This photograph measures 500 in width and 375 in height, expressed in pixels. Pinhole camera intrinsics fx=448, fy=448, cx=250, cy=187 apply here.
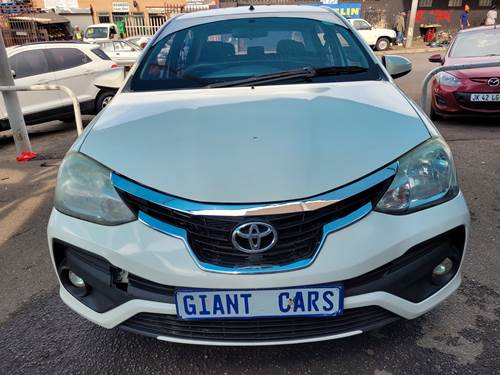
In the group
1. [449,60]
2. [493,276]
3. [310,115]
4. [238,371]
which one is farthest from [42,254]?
[449,60]

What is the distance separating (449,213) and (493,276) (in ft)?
3.63

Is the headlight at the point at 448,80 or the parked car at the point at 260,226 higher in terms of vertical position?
the parked car at the point at 260,226

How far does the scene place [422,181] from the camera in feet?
5.72

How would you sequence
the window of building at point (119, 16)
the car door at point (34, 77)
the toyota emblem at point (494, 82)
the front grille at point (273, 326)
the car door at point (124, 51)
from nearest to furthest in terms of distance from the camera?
the front grille at point (273, 326), the toyota emblem at point (494, 82), the car door at point (34, 77), the car door at point (124, 51), the window of building at point (119, 16)

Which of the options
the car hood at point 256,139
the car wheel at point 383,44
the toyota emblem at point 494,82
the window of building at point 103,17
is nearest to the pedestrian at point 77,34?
the window of building at point 103,17

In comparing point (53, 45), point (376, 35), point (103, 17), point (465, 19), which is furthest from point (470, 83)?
point (103, 17)

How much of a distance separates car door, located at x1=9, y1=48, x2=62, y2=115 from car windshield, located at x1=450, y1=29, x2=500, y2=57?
6.33 metres

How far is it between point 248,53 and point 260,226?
1.64 metres

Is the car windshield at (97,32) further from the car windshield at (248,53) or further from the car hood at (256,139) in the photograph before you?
the car hood at (256,139)

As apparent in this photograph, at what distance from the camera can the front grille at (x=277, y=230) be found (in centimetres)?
157

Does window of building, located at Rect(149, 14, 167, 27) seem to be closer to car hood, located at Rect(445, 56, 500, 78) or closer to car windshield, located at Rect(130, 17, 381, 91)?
car hood, located at Rect(445, 56, 500, 78)

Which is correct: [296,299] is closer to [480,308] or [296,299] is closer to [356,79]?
[480,308]

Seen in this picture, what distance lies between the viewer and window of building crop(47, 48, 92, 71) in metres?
7.56

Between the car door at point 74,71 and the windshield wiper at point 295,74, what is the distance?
5824mm
